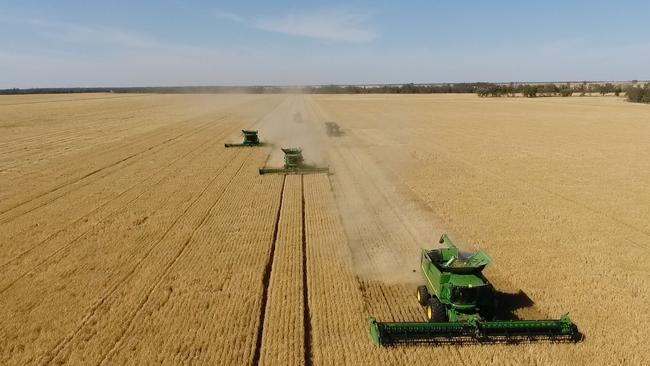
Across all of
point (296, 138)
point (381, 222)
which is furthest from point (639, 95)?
point (381, 222)

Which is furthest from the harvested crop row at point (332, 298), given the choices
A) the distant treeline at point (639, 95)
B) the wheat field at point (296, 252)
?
the distant treeline at point (639, 95)

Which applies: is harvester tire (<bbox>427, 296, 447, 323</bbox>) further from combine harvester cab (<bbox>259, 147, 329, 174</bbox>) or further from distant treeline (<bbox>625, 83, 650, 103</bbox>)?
distant treeline (<bbox>625, 83, 650, 103</bbox>)

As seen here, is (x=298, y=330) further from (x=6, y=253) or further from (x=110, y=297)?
(x=6, y=253)

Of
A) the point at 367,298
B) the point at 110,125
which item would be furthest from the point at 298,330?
the point at 110,125

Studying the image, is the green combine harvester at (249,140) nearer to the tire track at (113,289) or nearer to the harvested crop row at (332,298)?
the tire track at (113,289)

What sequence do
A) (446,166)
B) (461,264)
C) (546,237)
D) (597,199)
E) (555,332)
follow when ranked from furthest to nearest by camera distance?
1. (446,166)
2. (597,199)
3. (546,237)
4. (461,264)
5. (555,332)

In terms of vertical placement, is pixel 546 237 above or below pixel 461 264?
below
